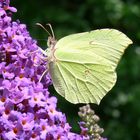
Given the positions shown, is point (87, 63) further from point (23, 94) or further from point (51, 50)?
point (23, 94)

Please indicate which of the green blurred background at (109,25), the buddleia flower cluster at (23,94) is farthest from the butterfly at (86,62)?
the green blurred background at (109,25)

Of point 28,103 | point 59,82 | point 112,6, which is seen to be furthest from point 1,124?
point 112,6

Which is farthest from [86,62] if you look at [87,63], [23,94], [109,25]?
[109,25]

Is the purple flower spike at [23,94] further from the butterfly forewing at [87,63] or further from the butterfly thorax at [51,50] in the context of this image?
the butterfly forewing at [87,63]

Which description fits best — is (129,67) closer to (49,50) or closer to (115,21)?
(115,21)

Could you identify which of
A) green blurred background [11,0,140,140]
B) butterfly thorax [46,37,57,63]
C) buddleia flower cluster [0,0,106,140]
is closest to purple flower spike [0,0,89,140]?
buddleia flower cluster [0,0,106,140]

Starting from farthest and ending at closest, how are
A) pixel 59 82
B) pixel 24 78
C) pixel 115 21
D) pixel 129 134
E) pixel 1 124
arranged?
pixel 115 21 → pixel 129 134 → pixel 59 82 → pixel 24 78 → pixel 1 124
